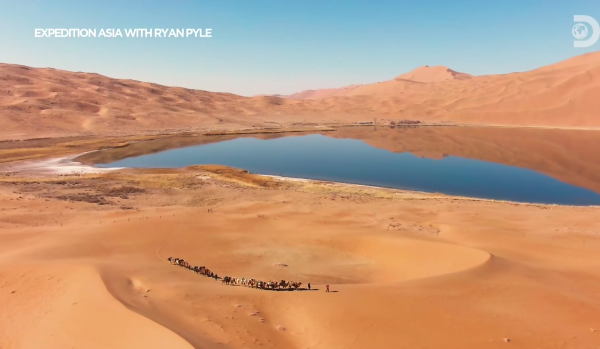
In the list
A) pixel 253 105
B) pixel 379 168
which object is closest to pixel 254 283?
pixel 379 168

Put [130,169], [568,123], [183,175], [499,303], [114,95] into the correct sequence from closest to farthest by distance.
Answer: [499,303] → [183,175] → [130,169] → [568,123] → [114,95]

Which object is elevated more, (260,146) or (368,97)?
(368,97)

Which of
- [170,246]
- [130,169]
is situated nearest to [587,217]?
[170,246]

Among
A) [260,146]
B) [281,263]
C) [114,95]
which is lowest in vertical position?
[281,263]

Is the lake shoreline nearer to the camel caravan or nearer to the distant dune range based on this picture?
the camel caravan

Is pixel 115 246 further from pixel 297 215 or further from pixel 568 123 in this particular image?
pixel 568 123
